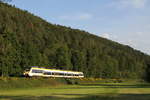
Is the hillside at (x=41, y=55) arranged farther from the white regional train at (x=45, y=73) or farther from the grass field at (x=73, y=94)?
the grass field at (x=73, y=94)

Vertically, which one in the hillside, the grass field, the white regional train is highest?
the hillside

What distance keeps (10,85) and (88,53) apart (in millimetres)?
82020

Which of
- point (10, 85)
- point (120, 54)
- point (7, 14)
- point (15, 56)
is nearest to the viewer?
point (10, 85)

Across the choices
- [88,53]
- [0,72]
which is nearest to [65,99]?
[0,72]

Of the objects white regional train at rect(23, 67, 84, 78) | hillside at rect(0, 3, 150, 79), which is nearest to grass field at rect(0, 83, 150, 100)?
hillside at rect(0, 3, 150, 79)

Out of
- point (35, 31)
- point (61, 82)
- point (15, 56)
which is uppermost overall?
point (35, 31)

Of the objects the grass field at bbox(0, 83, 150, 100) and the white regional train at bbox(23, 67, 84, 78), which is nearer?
the grass field at bbox(0, 83, 150, 100)

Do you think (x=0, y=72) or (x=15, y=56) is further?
(x=15, y=56)

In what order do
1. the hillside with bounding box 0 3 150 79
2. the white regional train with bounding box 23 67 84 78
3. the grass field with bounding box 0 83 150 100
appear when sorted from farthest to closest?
the hillside with bounding box 0 3 150 79
the white regional train with bounding box 23 67 84 78
the grass field with bounding box 0 83 150 100

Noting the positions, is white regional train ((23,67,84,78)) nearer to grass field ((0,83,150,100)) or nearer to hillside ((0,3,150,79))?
hillside ((0,3,150,79))

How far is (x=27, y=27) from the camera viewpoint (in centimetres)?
12862

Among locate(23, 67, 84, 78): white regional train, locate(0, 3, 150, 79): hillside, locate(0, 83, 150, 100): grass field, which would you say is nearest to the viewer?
locate(0, 83, 150, 100): grass field

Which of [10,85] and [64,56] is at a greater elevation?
[64,56]

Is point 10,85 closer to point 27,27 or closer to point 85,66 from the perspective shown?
point 85,66
